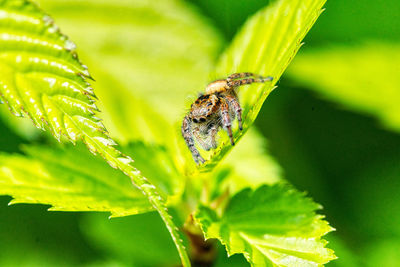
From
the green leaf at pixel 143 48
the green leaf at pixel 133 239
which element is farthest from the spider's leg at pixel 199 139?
the green leaf at pixel 143 48

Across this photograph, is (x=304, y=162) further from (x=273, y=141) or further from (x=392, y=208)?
(x=392, y=208)

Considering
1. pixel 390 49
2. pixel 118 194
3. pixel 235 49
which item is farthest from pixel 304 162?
pixel 118 194

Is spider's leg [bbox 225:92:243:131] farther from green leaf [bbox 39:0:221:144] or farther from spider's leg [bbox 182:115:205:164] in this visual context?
green leaf [bbox 39:0:221:144]

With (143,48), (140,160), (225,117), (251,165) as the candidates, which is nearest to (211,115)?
(225,117)

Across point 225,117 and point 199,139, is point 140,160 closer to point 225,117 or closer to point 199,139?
point 199,139

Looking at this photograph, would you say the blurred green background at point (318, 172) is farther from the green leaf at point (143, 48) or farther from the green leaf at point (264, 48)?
the green leaf at point (264, 48)

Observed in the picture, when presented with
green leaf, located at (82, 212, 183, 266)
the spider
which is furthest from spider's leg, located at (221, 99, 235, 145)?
green leaf, located at (82, 212, 183, 266)

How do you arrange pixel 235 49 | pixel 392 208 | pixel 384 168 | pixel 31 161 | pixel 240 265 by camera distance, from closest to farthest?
1. pixel 31 161
2. pixel 235 49
3. pixel 240 265
4. pixel 392 208
5. pixel 384 168
